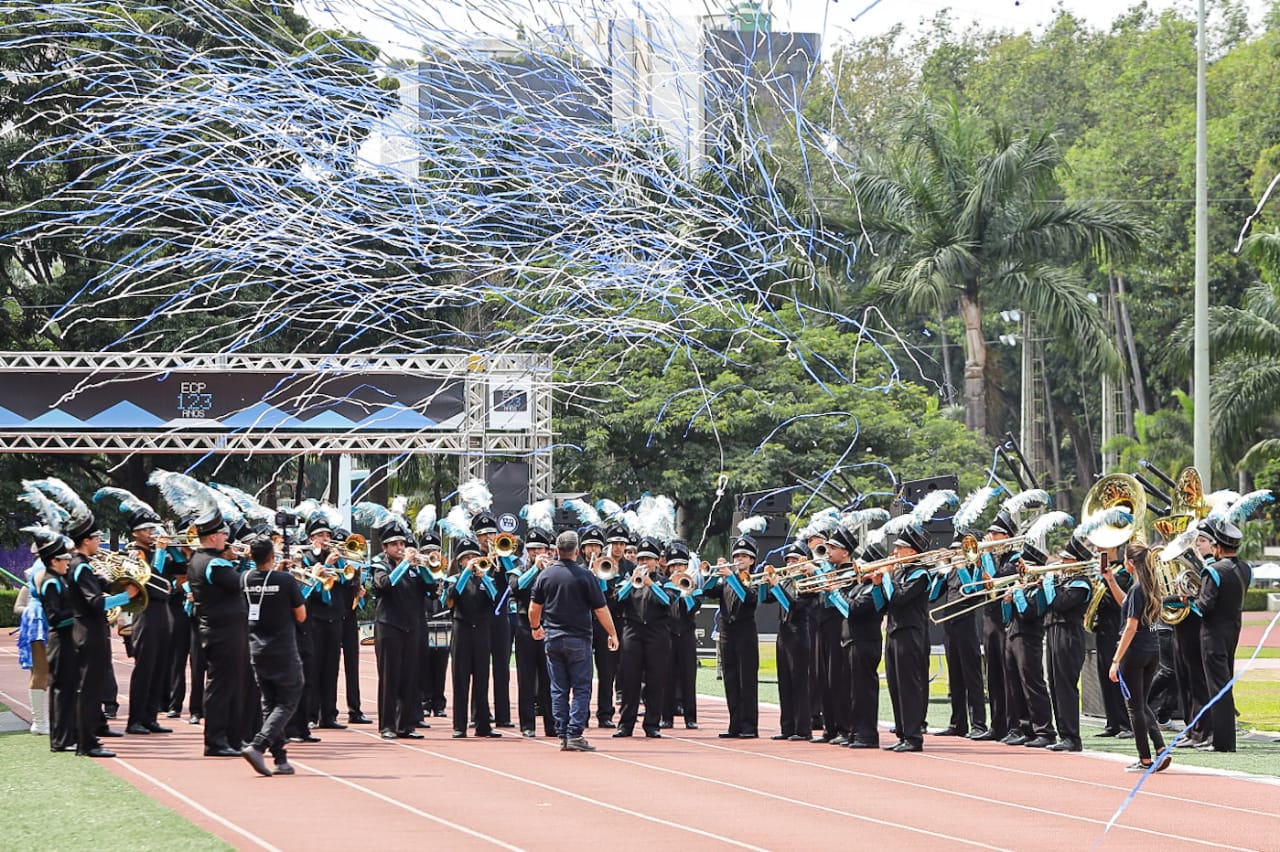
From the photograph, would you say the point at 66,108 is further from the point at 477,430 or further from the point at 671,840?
the point at 671,840

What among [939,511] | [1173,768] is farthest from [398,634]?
[939,511]

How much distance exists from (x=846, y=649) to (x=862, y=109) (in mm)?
34528

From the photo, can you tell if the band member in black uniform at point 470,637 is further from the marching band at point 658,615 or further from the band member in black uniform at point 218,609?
the band member in black uniform at point 218,609

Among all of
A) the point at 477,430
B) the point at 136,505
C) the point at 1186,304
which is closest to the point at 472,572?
the point at 136,505

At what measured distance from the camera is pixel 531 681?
48.5 feet

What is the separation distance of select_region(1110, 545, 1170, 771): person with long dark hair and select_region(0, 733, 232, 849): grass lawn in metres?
6.14

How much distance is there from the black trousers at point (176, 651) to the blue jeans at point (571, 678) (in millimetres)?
3371

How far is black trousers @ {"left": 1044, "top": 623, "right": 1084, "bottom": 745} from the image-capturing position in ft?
44.5

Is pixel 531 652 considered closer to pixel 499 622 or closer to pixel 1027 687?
pixel 499 622

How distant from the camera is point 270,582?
11.8 meters

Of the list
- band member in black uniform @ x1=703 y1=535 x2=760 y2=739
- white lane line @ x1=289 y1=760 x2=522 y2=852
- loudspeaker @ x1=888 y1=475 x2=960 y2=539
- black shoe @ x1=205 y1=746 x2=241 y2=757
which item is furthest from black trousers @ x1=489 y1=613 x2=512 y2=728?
loudspeaker @ x1=888 y1=475 x2=960 y2=539

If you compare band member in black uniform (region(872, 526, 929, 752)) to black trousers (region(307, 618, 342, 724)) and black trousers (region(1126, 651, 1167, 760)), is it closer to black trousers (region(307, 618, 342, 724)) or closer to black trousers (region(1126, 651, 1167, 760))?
black trousers (region(1126, 651, 1167, 760))

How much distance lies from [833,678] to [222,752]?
16.0 feet

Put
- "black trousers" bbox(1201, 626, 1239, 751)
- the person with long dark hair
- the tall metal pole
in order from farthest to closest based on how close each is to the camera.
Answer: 1. the tall metal pole
2. "black trousers" bbox(1201, 626, 1239, 751)
3. the person with long dark hair
